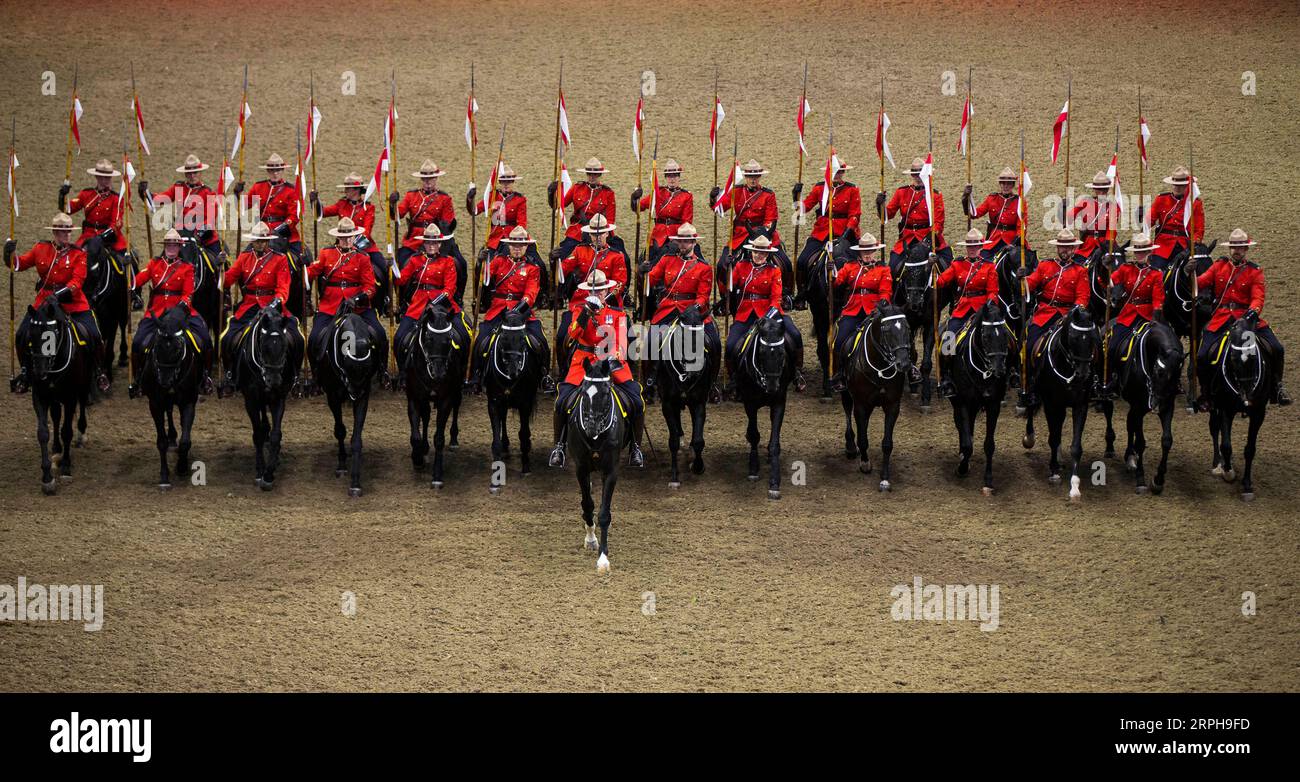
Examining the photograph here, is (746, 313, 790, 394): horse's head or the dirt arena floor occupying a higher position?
(746, 313, 790, 394): horse's head

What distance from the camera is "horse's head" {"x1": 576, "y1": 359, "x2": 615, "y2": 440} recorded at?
1603cm

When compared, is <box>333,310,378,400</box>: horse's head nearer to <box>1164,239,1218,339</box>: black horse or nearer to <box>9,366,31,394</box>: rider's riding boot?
<box>9,366,31,394</box>: rider's riding boot

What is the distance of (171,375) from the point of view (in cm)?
1777

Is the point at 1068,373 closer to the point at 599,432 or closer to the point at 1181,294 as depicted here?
the point at 1181,294

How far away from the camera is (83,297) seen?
61.2 feet

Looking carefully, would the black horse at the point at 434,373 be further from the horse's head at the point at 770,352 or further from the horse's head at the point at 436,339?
the horse's head at the point at 770,352

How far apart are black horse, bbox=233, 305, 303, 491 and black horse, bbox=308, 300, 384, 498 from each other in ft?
1.19

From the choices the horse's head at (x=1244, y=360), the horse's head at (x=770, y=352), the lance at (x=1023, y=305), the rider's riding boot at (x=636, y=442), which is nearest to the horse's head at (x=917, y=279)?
the lance at (x=1023, y=305)

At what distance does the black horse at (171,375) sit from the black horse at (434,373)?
7.01 ft

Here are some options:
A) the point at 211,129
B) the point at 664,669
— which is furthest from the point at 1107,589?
the point at 211,129

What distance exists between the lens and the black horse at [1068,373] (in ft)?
57.0

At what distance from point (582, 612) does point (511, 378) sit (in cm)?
314

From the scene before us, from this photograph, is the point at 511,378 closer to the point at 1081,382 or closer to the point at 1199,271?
the point at 1081,382

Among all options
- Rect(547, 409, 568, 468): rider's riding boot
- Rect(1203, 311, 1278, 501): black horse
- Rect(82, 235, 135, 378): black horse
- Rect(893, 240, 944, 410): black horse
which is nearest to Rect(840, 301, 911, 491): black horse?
Rect(893, 240, 944, 410): black horse
